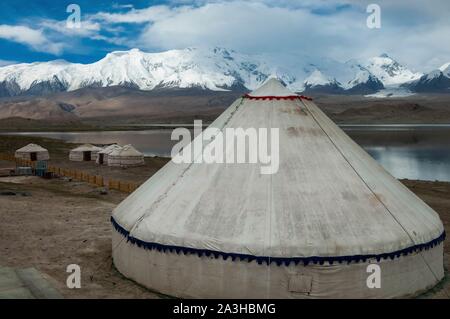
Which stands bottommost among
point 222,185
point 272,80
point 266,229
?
point 266,229

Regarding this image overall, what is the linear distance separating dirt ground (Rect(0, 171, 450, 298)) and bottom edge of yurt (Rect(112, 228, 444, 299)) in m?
0.65

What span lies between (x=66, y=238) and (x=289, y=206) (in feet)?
30.1

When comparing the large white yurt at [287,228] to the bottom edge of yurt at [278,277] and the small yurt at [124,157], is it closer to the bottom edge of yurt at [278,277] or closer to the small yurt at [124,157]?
the bottom edge of yurt at [278,277]

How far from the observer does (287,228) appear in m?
11.1

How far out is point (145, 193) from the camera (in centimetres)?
1398

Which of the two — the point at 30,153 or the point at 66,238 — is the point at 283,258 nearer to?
the point at 66,238

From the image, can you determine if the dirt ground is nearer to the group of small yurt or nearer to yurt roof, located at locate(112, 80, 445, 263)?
yurt roof, located at locate(112, 80, 445, 263)

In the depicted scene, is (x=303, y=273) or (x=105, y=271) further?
(x=105, y=271)

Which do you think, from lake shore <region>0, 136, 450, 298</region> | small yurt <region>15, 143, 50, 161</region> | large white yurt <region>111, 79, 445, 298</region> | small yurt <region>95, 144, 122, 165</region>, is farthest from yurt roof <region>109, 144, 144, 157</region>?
large white yurt <region>111, 79, 445, 298</region>

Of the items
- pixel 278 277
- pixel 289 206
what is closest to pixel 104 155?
pixel 289 206

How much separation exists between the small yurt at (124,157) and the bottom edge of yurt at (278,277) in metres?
36.1
